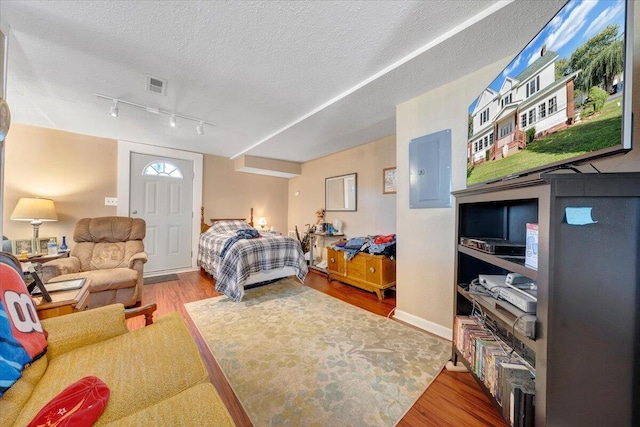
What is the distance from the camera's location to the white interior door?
388 centimetres

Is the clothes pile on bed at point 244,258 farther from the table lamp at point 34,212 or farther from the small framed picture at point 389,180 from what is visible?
the table lamp at point 34,212

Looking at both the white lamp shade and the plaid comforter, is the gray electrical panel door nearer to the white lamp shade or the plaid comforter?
the plaid comforter

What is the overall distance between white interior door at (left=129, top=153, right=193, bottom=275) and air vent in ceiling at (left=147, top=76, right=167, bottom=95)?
2.29 metres

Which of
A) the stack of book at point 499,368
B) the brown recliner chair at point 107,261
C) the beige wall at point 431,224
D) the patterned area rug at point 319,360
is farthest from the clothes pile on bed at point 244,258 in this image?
the stack of book at point 499,368

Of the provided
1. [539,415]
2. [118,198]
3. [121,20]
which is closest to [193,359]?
[539,415]

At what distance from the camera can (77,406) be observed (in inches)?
29.8

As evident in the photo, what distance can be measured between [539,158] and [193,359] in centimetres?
188

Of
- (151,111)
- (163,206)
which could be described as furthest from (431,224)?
(163,206)

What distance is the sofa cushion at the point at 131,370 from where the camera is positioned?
0.85m

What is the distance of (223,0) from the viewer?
49.8 inches

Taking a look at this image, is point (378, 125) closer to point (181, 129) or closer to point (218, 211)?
point (181, 129)

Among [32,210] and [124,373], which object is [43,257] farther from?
[124,373]

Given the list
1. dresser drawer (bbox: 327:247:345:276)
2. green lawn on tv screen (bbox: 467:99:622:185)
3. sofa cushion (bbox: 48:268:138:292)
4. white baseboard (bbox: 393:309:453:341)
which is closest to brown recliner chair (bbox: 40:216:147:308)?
sofa cushion (bbox: 48:268:138:292)

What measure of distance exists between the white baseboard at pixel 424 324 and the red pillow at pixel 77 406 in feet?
7.44
